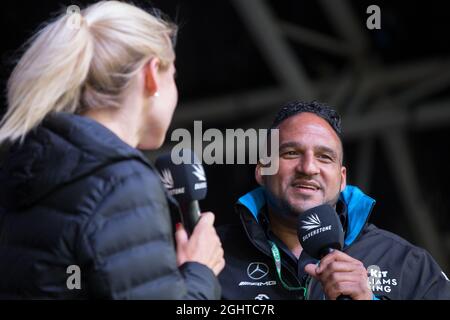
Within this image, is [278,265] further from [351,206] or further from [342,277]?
[342,277]

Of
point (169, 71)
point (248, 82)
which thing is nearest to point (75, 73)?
point (169, 71)

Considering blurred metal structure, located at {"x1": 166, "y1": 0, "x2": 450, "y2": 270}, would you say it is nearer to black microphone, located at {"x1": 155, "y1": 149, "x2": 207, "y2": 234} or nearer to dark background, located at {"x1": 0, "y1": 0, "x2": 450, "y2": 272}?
dark background, located at {"x1": 0, "y1": 0, "x2": 450, "y2": 272}

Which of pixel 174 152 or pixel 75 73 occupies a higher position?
pixel 75 73

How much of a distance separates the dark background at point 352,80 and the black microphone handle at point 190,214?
313 centimetres

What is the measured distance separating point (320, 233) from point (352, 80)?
358cm

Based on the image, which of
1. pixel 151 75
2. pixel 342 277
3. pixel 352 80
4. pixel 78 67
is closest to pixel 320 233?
pixel 342 277

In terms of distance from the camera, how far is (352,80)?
17.1 ft

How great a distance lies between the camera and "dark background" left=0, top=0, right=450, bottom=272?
16.1 ft

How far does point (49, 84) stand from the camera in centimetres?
150

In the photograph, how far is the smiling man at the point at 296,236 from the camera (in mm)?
1936

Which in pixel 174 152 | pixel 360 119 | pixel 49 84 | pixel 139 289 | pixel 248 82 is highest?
pixel 248 82

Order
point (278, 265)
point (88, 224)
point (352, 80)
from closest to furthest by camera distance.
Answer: point (88, 224)
point (278, 265)
point (352, 80)

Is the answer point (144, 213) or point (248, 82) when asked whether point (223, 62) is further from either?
point (144, 213)

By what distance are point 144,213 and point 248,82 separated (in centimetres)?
432
